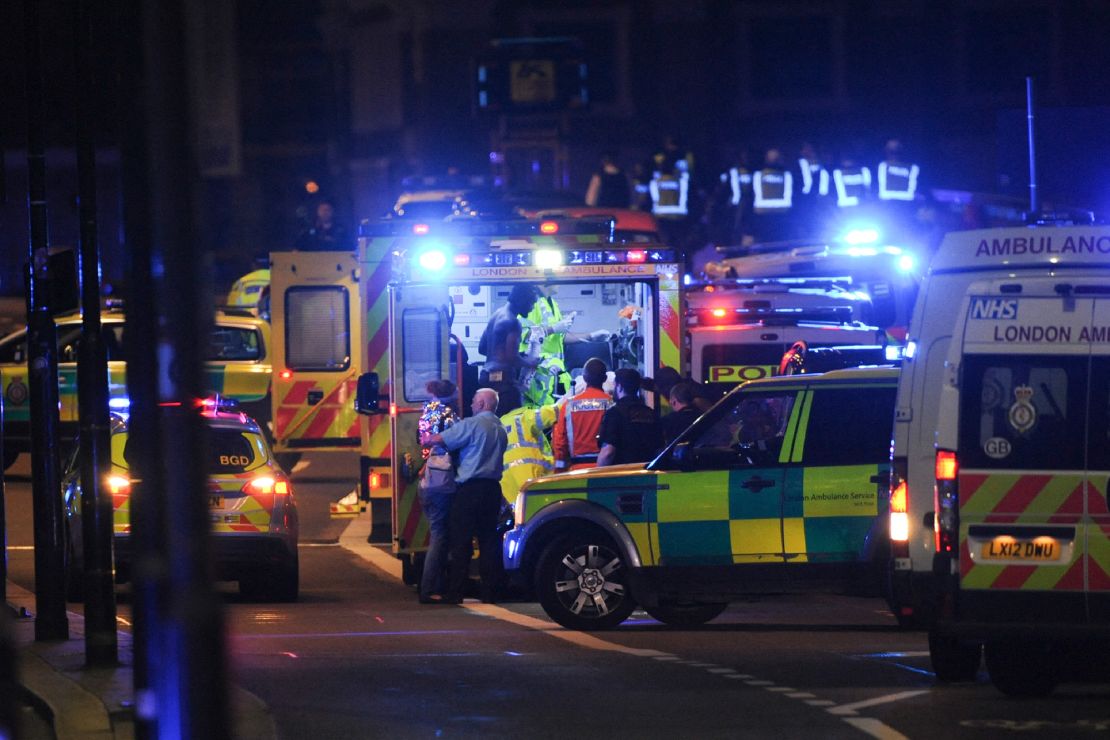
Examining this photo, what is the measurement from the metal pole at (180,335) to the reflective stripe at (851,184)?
82.4ft

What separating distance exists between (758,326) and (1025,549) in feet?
28.3

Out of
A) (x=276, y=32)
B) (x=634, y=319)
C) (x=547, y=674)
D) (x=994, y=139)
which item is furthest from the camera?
(x=276, y=32)

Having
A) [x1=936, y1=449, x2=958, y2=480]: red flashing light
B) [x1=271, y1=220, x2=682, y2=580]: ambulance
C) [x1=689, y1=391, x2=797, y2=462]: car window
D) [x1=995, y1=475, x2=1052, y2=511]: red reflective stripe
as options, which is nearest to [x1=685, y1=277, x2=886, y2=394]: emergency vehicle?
[x1=271, y1=220, x2=682, y2=580]: ambulance

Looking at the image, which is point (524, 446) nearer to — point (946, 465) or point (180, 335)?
point (946, 465)

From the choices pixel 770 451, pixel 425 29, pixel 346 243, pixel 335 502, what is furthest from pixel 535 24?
pixel 770 451

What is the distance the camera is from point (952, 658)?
35.1ft

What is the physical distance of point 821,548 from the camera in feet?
42.7

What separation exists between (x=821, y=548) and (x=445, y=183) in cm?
1683

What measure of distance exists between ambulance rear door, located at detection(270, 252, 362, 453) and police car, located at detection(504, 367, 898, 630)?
9.26m

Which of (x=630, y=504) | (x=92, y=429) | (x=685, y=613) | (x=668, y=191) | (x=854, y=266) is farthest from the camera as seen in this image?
(x=668, y=191)

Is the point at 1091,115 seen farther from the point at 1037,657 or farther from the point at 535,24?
the point at 535,24

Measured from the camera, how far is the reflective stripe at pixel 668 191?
1215 inches

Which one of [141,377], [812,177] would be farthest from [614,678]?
[812,177]

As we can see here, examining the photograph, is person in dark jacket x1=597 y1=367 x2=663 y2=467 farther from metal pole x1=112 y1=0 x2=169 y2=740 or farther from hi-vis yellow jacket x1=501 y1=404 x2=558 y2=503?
metal pole x1=112 y1=0 x2=169 y2=740
